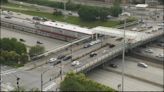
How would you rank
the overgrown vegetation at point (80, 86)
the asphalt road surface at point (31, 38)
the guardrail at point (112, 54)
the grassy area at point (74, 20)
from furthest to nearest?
the grassy area at point (74, 20) → the asphalt road surface at point (31, 38) → the guardrail at point (112, 54) → the overgrown vegetation at point (80, 86)

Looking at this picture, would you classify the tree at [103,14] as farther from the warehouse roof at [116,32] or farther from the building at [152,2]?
the building at [152,2]

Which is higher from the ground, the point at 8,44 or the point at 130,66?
the point at 8,44

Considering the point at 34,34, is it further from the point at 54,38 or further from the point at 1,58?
the point at 1,58

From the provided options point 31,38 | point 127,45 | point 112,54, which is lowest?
point 31,38

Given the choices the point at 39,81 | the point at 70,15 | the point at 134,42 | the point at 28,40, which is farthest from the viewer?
the point at 70,15

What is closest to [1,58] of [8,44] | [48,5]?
[8,44]

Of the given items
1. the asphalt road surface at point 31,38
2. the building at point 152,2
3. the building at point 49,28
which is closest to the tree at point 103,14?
the building at point 49,28

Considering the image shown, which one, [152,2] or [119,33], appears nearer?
[119,33]

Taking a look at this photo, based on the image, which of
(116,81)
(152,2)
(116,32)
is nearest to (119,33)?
(116,32)

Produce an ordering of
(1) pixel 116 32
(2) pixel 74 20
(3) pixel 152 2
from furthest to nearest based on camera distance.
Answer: (3) pixel 152 2 < (2) pixel 74 20 < (1) pixel 116 32

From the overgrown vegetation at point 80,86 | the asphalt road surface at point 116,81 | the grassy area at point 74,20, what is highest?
the grassy area at point 74,20

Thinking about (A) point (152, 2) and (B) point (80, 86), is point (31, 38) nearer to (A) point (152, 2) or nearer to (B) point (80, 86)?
(B) point (80, 86)
